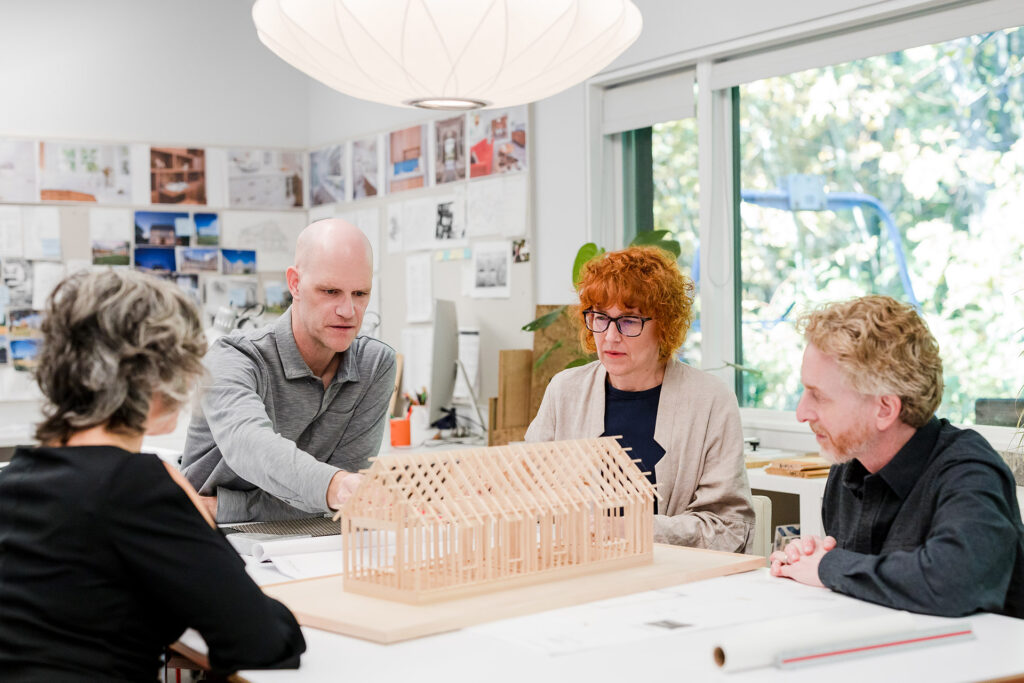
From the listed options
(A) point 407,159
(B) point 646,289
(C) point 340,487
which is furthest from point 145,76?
(C) point 340,487

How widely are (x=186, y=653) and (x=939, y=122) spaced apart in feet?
9.24

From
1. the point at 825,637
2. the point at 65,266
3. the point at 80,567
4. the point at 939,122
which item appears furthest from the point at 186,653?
the point at 65,266

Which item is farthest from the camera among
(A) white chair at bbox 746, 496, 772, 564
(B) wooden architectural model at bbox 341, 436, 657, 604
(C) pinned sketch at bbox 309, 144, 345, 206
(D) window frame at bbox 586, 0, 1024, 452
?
(C) pinned sketch at bbox 309, 144, 345, 206

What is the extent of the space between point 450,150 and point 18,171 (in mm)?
2096

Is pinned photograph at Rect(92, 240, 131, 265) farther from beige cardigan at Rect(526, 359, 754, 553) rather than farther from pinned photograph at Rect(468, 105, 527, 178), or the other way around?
beige cardigan at Rect(526, 359, 754, 553)

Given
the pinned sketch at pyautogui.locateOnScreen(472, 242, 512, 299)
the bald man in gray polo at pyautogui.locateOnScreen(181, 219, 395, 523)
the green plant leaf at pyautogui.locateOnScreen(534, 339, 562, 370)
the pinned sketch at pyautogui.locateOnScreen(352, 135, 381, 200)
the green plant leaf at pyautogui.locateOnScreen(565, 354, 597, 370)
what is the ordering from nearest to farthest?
1. the bald man in gray polo at pyautogui.locateOnScreen(181, 219, 395, 523)
2. the green plant leaf at pyautogui.locateOnScreen(565, 354, 597, 370)
3. the green plant leaf at pyautogui.locateOnScreen(534, 339, 562, 370)
4. the pinned sketch at pyautogui.locateOnScreen(472, 242, 512, 299)
5. the pinned sketch at pyautogui.locateOnScreen(352, 135, 381, 200)

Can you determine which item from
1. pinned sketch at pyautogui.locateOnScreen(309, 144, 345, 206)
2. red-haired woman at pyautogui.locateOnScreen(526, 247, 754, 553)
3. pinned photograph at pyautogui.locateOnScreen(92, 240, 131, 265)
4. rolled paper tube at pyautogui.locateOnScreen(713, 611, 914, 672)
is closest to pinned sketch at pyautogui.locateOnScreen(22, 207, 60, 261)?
pinned photograph at pyautogui.locateOnScreen(92, 240, 131, 265)

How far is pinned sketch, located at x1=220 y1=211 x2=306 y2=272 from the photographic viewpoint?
566 cm

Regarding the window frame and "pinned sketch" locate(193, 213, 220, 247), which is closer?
the window frame

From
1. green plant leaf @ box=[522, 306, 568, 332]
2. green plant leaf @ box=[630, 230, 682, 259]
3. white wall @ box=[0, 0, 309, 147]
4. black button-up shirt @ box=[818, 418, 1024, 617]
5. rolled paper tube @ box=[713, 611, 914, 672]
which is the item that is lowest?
rolled paper tube @ box=[713, 611, 914, 672]

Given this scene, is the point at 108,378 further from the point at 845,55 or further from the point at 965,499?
the point at 845,55

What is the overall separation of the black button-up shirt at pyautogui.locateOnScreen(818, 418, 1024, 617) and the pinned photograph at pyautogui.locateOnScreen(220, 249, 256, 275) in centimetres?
431

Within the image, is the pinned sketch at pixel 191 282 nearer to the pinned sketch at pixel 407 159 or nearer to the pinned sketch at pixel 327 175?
the pinned sketch at pixel 327 175

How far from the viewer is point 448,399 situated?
480 centimetres
